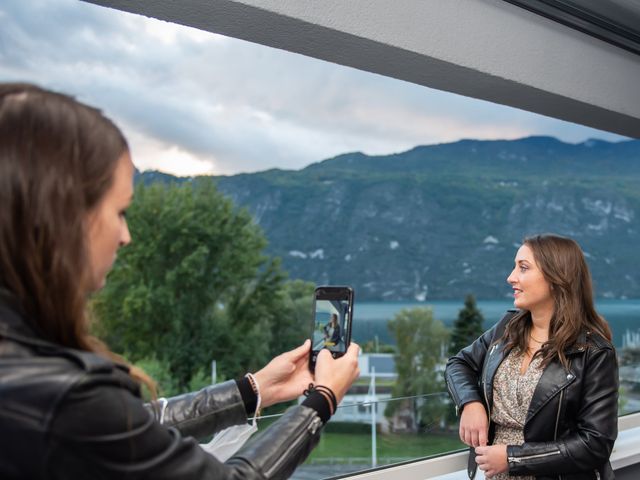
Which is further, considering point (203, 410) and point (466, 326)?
point (466, 326)

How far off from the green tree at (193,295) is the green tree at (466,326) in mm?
9732

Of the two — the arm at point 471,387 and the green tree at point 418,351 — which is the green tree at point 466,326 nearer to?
the green tree at point 418,351

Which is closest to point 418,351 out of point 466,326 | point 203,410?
point 466,326

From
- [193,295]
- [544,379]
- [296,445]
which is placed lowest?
[193,295]

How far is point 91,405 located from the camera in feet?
1.91

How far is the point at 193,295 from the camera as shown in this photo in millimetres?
25516

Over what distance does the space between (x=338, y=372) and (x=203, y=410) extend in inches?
10.8

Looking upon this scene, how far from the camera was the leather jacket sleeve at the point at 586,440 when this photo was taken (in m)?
1.61

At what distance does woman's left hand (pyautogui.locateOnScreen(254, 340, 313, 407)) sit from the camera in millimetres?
1085

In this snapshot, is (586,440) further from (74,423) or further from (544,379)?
(74,423)

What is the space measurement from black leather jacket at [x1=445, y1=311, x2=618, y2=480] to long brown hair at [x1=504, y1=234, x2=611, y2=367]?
0.14 feet

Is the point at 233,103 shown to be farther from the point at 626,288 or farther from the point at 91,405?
the point at 91,405

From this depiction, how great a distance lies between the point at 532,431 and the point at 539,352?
228 millimetres

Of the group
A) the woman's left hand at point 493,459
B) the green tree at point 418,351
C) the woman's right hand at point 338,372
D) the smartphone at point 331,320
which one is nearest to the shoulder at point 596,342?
the woman's left hand at point 493,459
